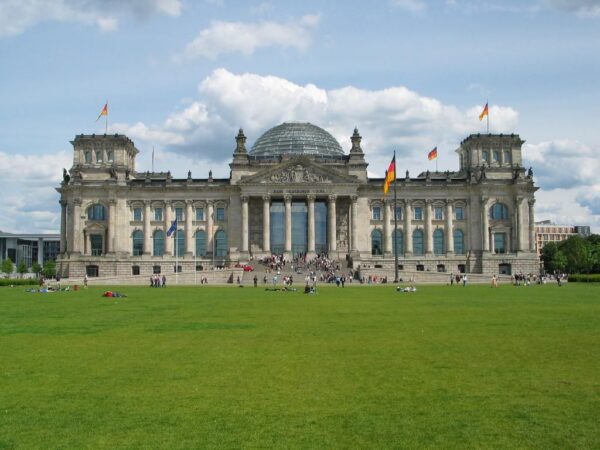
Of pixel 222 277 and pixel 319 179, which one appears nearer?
pixel 222 277

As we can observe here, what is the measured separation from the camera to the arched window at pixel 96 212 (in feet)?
403

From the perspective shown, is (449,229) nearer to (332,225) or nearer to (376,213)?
(376,213)

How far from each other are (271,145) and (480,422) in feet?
405

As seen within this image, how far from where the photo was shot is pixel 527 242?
121 meters

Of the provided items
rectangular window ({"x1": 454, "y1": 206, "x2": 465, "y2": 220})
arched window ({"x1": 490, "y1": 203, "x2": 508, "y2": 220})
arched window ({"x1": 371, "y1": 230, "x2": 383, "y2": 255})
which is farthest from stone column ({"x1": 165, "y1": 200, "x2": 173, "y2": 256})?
arched window ({"x1": 490, "y1": 203, "x2": 508, "y2": 220})

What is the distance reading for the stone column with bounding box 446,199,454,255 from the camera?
123 m

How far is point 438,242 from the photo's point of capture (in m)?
124

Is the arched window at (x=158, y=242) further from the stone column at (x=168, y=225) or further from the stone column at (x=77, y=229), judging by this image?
the stone column at (x=77, y=229)

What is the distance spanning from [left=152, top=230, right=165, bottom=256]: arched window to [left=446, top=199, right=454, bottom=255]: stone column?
167ft

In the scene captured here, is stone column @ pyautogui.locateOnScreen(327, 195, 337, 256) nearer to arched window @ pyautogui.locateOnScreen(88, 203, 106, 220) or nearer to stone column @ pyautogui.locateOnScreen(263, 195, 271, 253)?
stone column @ pyautogui.locateOnScreen(263, 195, 271, 253)

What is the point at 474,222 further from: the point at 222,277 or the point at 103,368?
the point at 103,368

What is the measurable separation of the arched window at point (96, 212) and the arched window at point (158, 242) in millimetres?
9683

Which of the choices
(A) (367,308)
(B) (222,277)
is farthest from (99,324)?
(B) (222,277)

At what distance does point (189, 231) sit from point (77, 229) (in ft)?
63.8
